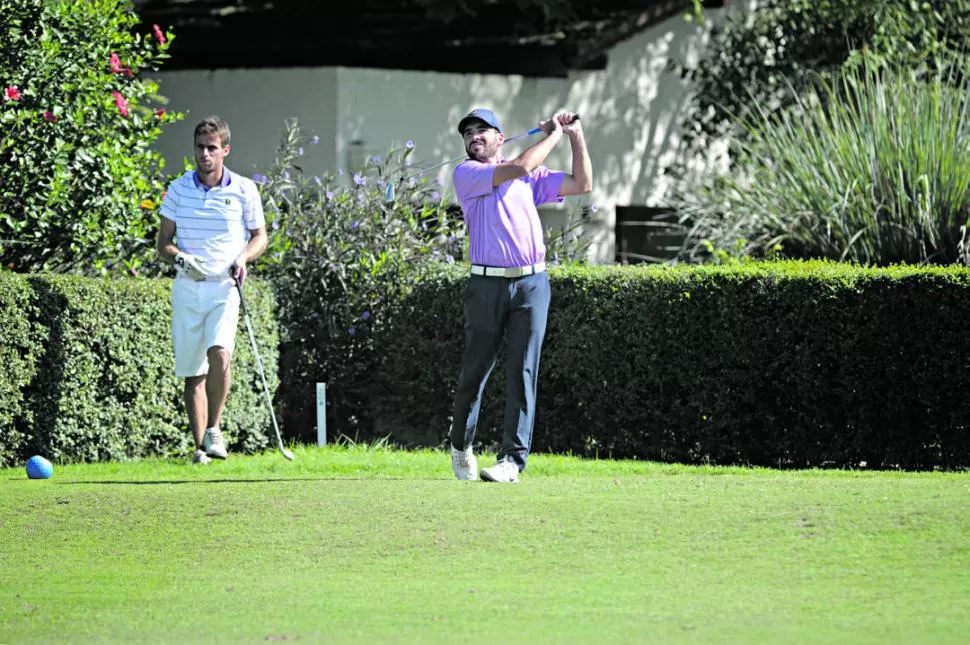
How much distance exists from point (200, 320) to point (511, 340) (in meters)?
2.19

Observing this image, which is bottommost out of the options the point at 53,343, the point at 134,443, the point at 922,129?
the point at 134,443

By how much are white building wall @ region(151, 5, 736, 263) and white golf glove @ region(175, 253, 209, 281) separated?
16.8 feet

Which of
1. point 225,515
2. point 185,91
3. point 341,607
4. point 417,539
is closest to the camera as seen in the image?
point 341,607

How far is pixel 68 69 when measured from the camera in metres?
11.4

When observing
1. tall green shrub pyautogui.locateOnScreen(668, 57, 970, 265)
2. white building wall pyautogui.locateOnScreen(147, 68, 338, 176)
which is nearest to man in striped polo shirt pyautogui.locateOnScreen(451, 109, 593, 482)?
tall green shrub pyautogui.locateOnScreen(668, 57, 970, 265)

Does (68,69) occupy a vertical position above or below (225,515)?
above

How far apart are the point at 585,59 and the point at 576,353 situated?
8058mm

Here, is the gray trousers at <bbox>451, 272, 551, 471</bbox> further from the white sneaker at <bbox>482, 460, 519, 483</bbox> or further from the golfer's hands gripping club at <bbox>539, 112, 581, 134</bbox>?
the golfer's hands gripping club at <bbox>539, 112, 581, 134</bbox>

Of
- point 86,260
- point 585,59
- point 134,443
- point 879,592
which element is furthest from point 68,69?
point 585,59

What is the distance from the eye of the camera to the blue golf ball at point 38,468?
9547 mm

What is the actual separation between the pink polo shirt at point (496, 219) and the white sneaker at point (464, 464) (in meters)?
1.08

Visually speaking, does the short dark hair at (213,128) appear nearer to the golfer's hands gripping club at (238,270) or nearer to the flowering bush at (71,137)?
the golfer's hands gripping club at (238,270)

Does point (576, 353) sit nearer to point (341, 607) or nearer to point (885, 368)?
point (885, 368)

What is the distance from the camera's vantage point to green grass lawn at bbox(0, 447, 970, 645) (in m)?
5.86
